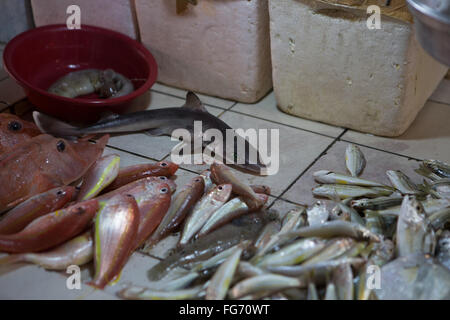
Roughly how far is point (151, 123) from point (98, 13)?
0.94m

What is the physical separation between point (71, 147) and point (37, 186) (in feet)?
0.92

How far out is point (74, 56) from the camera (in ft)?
11.8

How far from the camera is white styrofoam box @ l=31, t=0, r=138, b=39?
11.5 ft

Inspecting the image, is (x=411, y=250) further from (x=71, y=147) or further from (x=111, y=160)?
(x=71, y=147)

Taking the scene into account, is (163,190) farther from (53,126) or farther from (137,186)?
(53,126)

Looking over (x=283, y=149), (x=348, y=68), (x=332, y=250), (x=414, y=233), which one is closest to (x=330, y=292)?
(x=332, y=250)

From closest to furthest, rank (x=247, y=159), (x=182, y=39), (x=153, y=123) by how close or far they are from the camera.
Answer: (x=247, y=159), (x=153, y=123), (x=182, y=39)

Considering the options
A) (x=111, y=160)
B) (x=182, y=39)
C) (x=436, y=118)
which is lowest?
(x=436, y=118)

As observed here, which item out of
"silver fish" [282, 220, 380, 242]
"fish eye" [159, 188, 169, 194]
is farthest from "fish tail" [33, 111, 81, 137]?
"silver fish" [282, 220, 380, 242]

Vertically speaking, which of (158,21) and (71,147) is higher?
(158,21)

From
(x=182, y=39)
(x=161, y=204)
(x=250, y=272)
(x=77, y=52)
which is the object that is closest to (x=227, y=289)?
(x=250, y=272)

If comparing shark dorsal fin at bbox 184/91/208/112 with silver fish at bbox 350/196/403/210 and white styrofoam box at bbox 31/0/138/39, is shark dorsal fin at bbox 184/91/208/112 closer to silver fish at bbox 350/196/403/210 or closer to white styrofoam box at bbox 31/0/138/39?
white styrofoam box at bbox 31/0/138/39

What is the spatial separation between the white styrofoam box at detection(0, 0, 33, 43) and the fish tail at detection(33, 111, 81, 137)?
1.26m

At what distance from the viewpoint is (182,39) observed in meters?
3.41
